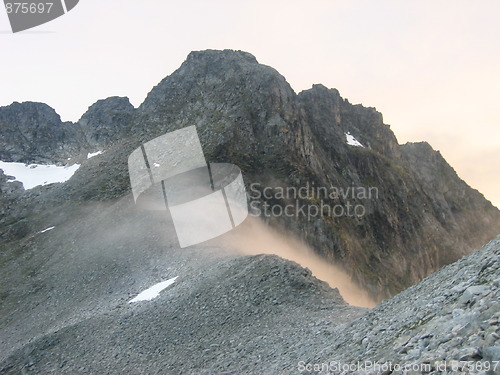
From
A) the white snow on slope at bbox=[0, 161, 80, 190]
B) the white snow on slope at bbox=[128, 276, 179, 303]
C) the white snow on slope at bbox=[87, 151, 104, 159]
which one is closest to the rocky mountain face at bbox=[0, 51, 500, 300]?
the white snow on slope at bbox=[87, 151, 104, 159]

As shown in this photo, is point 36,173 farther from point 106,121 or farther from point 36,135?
point 106,121

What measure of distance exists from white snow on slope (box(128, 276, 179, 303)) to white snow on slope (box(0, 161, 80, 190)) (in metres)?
59.9

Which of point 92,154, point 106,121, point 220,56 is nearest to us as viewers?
point 220,56

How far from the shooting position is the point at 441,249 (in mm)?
105438

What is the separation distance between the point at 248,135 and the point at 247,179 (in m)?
13.9

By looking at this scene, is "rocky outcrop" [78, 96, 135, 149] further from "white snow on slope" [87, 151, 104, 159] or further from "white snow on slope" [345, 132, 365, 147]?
"white snow on slope" [345, 132, 365, 147]

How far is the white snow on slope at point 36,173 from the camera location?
93.8 m

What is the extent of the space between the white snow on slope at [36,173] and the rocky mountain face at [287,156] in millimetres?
4152

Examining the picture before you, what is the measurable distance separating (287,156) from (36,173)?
59.3 m

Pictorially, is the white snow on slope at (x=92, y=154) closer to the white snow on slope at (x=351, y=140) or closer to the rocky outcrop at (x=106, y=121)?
the rocky outcrop at (x=106, y=121)

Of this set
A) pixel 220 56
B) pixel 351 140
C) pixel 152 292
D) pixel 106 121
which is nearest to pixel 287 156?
pixel 220 56

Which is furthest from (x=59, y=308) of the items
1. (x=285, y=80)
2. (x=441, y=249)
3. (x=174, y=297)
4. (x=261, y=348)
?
(x=441, y=249)

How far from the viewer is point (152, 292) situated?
38750mm

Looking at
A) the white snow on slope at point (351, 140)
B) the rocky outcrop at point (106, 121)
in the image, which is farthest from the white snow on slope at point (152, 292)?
the white snow on slope at point (351, 140)
